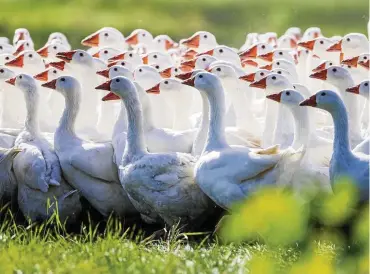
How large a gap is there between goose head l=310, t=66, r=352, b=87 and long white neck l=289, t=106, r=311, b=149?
882 mm

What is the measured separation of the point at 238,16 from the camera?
21.4 metres

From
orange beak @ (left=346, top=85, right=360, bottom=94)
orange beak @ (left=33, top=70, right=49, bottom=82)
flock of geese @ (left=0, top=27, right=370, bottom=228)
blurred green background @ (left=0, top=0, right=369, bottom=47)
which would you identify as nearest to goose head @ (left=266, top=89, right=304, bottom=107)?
flock of geese @ (left=0, top=27, right=370, bottom=228)

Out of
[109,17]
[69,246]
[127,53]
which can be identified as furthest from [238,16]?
[69,246]

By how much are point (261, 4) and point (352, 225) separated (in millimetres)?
17051

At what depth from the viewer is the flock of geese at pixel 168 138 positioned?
6273 mm

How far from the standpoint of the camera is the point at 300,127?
6.46 m

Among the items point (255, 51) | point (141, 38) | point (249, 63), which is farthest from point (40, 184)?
point (141, 38)

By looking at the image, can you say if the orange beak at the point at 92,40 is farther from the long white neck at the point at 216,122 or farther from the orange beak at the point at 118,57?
the long white neck at the point at 216,122

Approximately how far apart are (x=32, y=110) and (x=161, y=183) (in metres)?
1.27

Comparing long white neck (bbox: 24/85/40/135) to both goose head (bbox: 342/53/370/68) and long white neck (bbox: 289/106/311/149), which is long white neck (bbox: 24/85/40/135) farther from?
goose head (bbox: 342/53/370/68)

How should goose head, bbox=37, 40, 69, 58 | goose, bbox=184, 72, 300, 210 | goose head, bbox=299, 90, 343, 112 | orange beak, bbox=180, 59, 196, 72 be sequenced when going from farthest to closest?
goose head, bbox=37, 40, 69, 58
orange beak, bbox=180, 59, 196, 72
goose, bbox=184, 72, 300, 210
goose head, bbox=299, 90, 343, 112

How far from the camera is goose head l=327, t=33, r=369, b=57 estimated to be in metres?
9.06

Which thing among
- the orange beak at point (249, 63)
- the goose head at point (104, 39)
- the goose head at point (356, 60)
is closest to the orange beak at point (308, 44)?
the orange beak at point (249, 63)

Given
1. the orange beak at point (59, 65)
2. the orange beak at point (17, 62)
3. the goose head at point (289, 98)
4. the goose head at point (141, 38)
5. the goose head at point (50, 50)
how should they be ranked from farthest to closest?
the goose head at point (141, 38)
the goose head at point (50, 50)
the orange beak at point (17, 62)
the orange beak at point (59, 65)
the goose head at point (289, 98)
